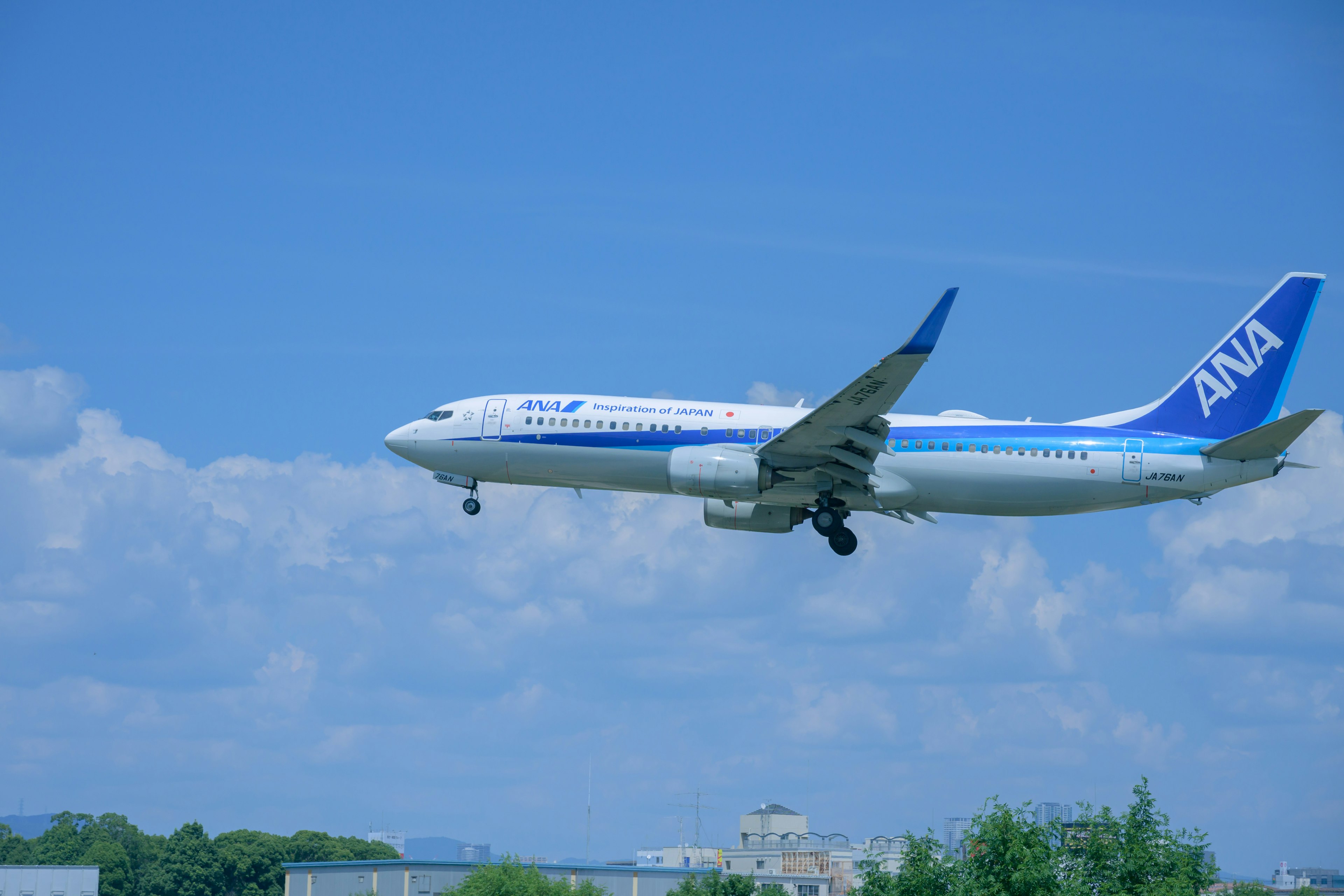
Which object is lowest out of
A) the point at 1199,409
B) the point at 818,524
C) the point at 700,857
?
the point at 700,857

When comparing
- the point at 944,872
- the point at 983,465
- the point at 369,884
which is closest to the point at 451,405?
the point at 983,465

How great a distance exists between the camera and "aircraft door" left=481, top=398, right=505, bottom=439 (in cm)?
5225

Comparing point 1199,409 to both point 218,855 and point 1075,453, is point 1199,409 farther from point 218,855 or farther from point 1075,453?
point 218,855

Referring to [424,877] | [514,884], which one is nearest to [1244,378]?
[514,884]

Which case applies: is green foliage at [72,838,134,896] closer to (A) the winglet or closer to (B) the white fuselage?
(B) the white fuselage

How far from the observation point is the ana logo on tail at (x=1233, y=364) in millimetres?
51031

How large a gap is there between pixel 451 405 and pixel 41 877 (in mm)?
89976

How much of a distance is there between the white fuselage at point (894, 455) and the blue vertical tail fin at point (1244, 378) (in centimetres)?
109

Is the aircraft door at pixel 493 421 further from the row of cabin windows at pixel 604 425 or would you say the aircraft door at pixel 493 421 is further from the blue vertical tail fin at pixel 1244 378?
the blue vertical tail fin at pixel 1244 378

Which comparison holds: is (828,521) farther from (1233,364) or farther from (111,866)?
(111,866)

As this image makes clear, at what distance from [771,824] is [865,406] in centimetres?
11986

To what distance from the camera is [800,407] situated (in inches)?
2009

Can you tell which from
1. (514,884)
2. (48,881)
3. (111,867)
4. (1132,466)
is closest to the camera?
(1132,466)

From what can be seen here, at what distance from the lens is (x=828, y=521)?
51094 millimetres
